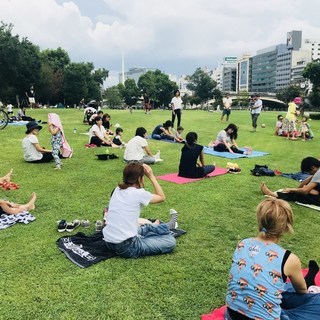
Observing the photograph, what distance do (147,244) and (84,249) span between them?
34.0 inches

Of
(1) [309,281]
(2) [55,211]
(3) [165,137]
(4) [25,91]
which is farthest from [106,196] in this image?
(4) [25,91]

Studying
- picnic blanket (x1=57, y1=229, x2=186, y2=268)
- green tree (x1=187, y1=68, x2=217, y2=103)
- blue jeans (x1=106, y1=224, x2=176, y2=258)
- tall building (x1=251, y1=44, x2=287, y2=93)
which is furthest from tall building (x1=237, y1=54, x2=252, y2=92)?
picnic blanket (x1=57, y1=229, x2=186, y2=268)

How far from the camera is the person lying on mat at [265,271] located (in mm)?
2842

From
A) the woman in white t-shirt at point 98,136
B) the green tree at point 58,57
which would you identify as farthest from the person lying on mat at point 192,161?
the green tree at point 58,57

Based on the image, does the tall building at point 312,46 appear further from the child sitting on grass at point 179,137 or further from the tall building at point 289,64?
the child sitting on grass at point 179,137

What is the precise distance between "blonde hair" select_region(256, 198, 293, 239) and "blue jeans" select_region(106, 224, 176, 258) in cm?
199

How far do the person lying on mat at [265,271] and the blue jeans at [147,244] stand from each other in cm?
170

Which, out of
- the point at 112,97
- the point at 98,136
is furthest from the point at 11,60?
the point at 112,97

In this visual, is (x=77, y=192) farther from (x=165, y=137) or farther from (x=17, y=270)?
(x=165, y=137)

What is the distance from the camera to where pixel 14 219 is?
575cm

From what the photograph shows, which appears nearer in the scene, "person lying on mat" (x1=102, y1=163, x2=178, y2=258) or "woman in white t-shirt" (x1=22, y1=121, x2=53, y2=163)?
"person lying on mat" (x1=102, y1=163, x2=178, y2=258)

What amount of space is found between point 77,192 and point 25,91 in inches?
1772

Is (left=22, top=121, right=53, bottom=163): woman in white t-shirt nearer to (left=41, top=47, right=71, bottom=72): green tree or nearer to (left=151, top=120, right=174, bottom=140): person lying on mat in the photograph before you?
(left=151, top=120, right=174, bottom=140): person lying on mat

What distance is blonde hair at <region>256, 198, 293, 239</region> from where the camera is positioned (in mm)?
2896
